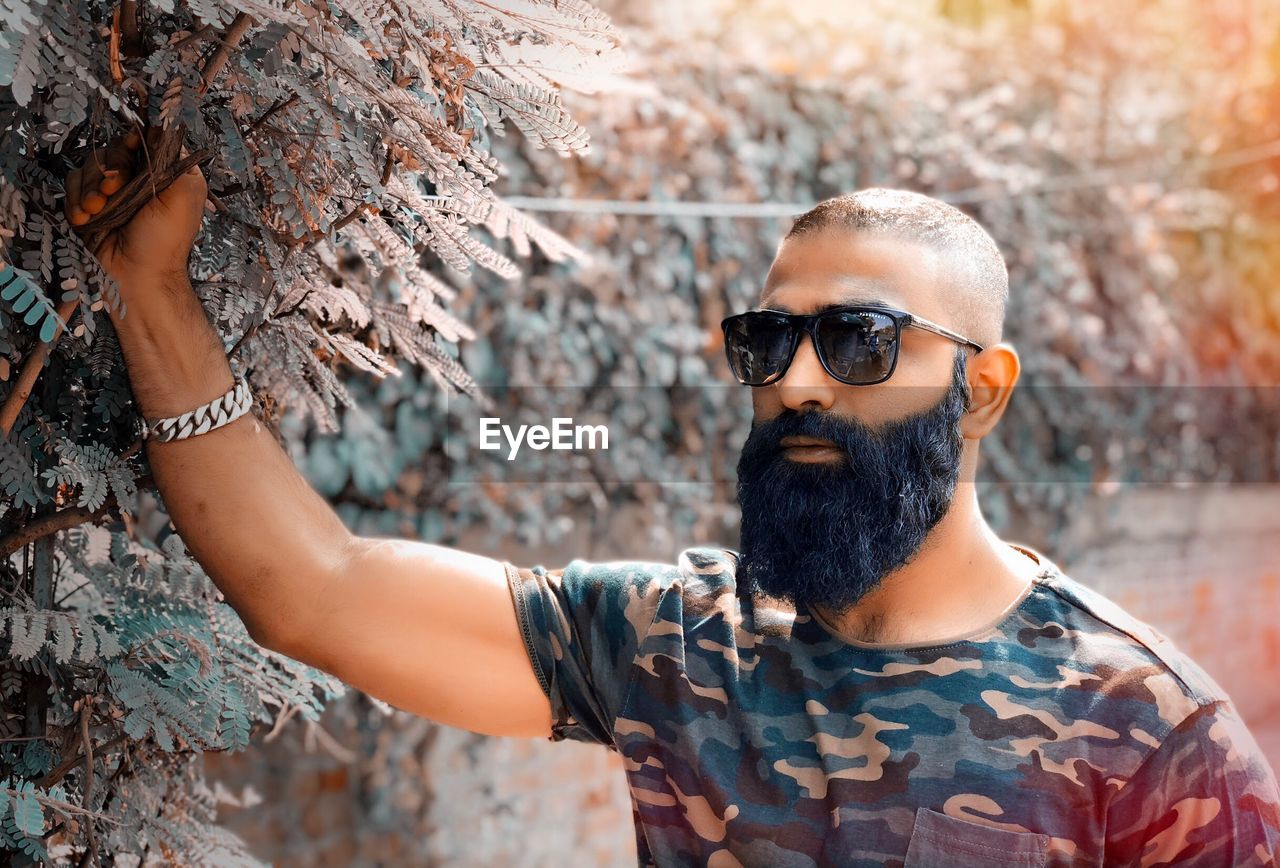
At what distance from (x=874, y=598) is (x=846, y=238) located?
1.97ft

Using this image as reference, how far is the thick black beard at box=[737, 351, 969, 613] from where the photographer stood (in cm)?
191

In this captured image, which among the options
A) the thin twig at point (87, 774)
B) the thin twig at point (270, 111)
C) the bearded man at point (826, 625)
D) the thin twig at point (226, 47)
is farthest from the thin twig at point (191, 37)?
the thin twig at point (87, 774)

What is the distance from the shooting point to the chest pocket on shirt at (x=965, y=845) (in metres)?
1.69

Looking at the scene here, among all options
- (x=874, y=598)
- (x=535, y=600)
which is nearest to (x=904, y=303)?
(x=874, y=598)

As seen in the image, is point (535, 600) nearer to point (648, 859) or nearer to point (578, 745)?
point (648, 859)

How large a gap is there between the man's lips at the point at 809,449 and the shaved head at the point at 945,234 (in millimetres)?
317

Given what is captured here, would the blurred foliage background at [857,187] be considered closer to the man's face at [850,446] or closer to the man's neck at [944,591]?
the man's face at [850,446]

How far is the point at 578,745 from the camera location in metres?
4.45

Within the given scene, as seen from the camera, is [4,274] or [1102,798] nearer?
[4,274]

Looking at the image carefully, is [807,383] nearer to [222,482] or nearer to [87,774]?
[222,482]

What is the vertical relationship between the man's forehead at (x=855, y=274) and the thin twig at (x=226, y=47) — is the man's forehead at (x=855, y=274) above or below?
below

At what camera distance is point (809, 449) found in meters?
1.97

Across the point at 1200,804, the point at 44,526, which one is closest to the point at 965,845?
the point at 1200,804

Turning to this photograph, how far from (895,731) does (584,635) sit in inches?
20.7
